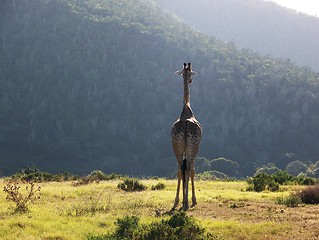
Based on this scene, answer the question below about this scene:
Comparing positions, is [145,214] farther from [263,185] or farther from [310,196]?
[263,185]

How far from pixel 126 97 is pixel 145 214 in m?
104

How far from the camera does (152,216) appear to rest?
12.2 m

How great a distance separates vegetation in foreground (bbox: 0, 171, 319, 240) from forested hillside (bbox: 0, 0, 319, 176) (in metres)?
61.9

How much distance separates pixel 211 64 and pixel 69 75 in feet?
126

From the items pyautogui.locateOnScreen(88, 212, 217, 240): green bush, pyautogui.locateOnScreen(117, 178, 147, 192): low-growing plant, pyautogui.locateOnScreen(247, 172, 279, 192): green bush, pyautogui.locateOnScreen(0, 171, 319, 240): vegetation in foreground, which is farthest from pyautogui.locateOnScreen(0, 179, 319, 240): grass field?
pyautogui.locateOnScreen(247, 172, 279, 192): green bush

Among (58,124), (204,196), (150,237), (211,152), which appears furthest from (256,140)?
(150,237)

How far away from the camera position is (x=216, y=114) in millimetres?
113875

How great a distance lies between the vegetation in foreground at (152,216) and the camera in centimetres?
1012

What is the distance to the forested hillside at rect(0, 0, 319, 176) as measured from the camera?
94.9 m

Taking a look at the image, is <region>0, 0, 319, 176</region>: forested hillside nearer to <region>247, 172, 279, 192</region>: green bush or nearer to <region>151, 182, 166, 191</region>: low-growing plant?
<region>151, 182, 166, 191</region>: low-growing plant

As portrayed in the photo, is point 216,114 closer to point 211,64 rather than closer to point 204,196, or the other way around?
point 211,64

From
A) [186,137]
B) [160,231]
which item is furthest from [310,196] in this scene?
[160,231]

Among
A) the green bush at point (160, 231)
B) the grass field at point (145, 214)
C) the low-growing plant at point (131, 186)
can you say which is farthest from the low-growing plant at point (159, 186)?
the green bush at point (160, 231)

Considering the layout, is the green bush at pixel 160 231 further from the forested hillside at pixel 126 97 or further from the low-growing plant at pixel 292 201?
the forested hillside at pixel 126 97
